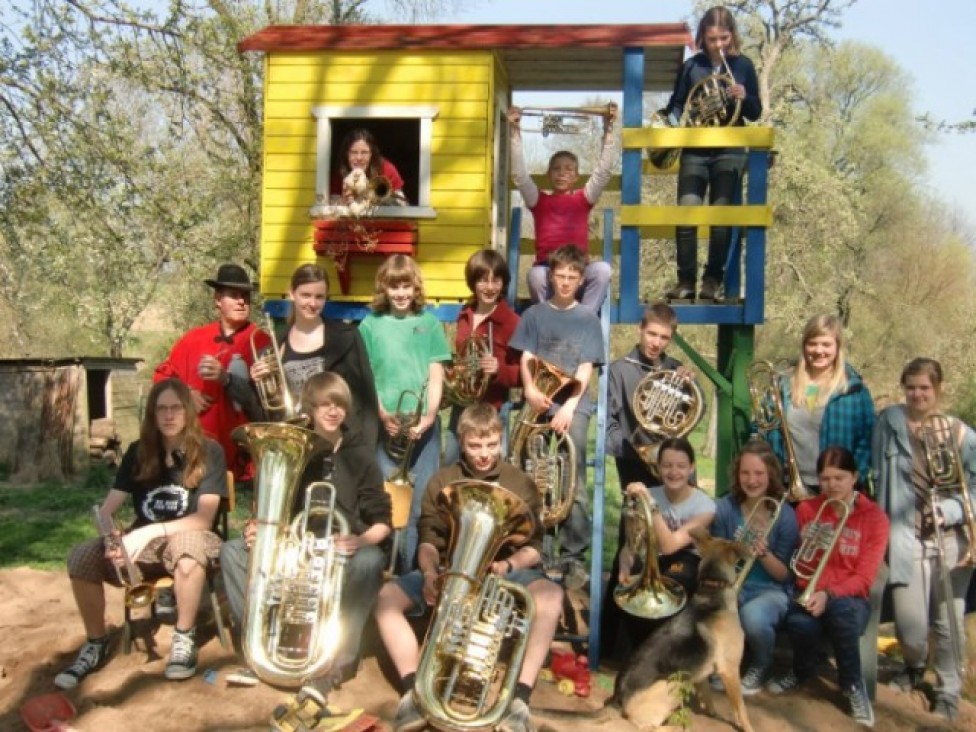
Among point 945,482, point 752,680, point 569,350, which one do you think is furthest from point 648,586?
point 945,482

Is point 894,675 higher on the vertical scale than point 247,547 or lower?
lower

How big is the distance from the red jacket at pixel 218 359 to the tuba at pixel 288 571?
1338 mm

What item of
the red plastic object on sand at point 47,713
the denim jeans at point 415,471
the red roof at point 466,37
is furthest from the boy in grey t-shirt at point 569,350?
the red plastic object on sand at point 47,713

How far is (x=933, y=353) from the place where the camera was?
25.3m

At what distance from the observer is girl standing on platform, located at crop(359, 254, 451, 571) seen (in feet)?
20.8

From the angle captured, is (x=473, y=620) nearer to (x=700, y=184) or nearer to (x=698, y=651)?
(x=698, y=651)

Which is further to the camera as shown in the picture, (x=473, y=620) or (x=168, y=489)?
(x=168, y=489)

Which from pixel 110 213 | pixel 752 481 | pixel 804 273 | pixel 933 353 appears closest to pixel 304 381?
pixel 752 481

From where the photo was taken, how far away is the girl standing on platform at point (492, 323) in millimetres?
6462

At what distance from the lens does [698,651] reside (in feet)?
17.2

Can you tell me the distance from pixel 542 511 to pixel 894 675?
2378mm

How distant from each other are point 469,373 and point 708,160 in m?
2.48

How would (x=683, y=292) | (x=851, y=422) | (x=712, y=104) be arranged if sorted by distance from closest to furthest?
(x=851, y=422), (x=712, y=104), (x=683, y=292)

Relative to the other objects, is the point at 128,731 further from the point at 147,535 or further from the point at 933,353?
the point at 933,353
